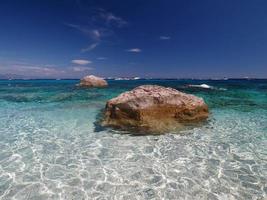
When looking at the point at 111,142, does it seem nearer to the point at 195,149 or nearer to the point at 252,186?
the point at 195,149

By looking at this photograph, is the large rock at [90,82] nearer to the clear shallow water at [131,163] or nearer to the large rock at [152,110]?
the large rock at [152,110]

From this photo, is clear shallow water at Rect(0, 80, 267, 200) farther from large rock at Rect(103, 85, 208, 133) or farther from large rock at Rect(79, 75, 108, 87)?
large rock at Rect(79, 75, 108, 87)

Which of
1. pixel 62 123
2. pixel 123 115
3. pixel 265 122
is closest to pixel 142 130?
pixel 123 115

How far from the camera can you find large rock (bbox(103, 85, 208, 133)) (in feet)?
34.6

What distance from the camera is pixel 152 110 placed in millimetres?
10930

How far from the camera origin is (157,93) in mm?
11625

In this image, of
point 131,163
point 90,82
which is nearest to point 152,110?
point 131,163

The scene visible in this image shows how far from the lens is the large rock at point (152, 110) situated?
34.6ft

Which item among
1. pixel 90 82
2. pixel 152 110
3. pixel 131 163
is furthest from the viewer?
pixel 90 82

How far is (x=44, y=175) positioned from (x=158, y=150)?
3.90m

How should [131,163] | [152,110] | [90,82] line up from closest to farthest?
[131,163], [152,110], [90,82]

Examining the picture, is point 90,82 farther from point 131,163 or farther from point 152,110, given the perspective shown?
point 131,163

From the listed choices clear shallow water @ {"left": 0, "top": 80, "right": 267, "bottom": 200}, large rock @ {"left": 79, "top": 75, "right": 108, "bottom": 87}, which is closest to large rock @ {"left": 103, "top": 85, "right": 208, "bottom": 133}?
clear shallow water @ {"left": 0, "top": 80, "right": 267, "bottom": 200}

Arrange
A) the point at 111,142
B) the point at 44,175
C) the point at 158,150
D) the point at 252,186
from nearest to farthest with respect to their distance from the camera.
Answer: the point at 252,186 < the point at 44,175 < the point at 158,150 < the point at 111,142
